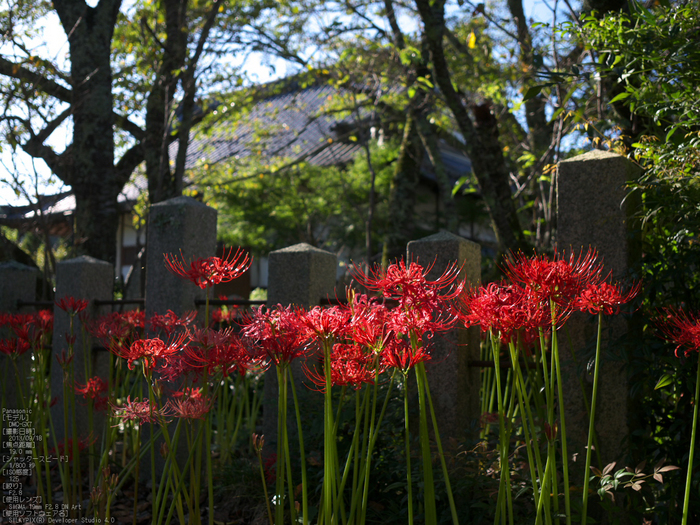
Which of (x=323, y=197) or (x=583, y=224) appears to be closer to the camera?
(x=583, y=224)

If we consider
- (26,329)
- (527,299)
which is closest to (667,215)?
(527,299)

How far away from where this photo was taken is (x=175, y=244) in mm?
3668

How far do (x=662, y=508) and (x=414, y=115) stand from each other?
638 centimetres

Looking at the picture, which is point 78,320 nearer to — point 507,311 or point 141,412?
point 141,412

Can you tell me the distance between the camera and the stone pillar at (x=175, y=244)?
3664 mm

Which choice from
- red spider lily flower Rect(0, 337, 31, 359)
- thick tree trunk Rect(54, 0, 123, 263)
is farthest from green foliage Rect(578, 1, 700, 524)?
thick tree trunk Rect(54, 0, 123, 263)

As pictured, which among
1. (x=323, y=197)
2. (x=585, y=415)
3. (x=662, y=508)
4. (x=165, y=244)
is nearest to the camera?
(x=662, y=508)

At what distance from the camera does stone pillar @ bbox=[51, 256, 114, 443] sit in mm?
4262

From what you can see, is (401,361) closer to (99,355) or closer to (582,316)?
(582,316)

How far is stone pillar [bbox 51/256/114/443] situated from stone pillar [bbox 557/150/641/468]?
336 cm

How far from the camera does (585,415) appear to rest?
2.51 meters

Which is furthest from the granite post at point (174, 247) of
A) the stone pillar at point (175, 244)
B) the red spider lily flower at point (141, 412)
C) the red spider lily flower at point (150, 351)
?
the red spider lily flower at point (150, 351)

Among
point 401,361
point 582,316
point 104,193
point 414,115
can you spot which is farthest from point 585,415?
point 414,115

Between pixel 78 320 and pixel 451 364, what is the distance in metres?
3.00
